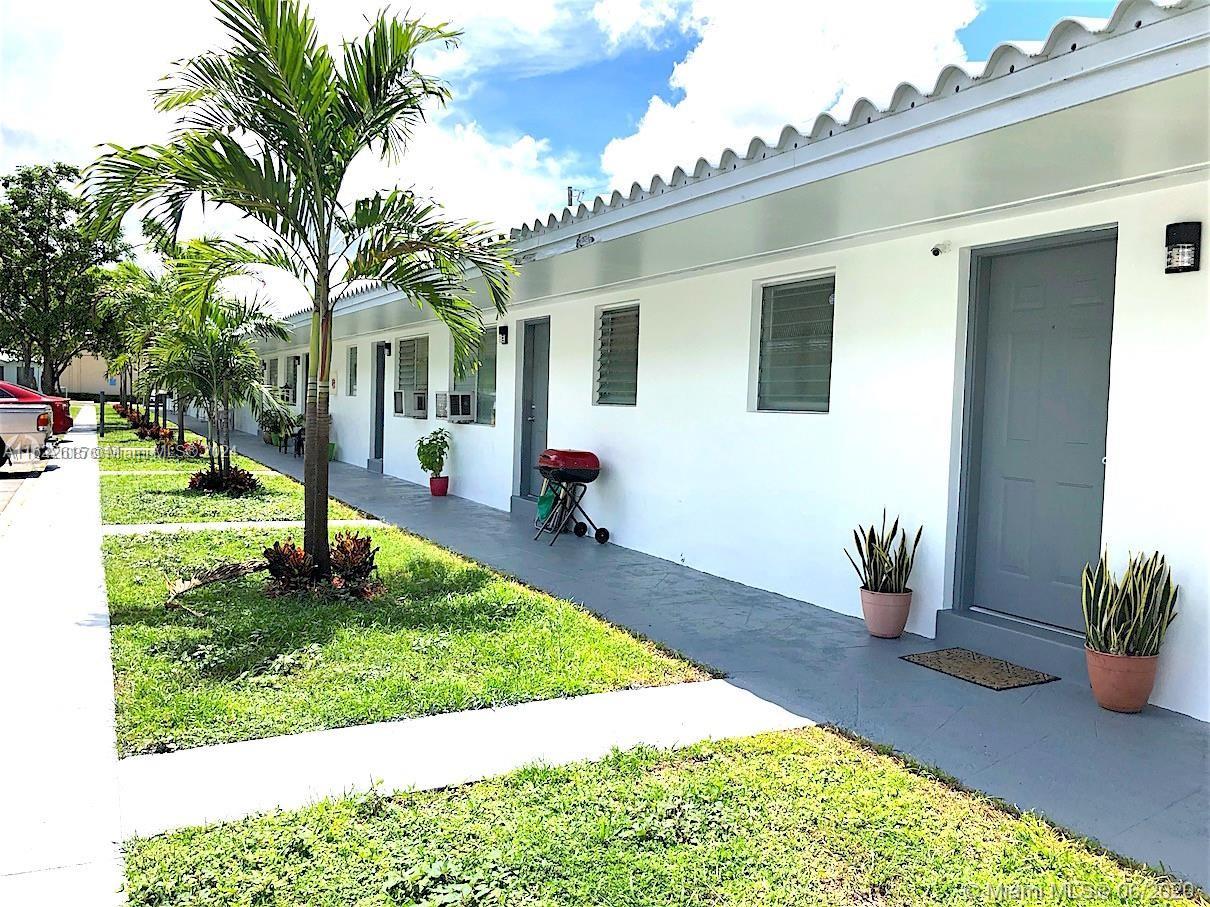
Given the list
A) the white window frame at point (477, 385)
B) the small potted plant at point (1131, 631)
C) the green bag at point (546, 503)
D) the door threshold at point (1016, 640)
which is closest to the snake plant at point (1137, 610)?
the small potted plant at point (1131, 631)

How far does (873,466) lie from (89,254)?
86.8ft

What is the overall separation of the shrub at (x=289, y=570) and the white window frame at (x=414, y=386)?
708 cm

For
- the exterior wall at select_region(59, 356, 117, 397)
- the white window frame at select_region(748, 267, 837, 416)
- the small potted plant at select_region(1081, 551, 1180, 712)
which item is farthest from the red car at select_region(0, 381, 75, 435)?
the exterior wall at select_region(59, 356, 117, 397)

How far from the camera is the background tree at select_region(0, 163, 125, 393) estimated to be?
24906 millimetres

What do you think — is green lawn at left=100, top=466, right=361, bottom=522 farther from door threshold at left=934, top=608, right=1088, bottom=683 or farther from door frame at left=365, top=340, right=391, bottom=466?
door threshold at left=934, top=608, right=1088, bottom=683

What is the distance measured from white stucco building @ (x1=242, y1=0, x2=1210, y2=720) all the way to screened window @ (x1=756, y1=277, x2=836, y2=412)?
0.8 inches

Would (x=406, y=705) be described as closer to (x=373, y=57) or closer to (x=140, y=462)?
(x=373, y=57)

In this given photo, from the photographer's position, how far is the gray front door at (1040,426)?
483 cm

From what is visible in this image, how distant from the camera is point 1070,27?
3.08m

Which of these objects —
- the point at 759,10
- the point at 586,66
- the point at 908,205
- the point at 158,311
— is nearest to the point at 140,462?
the point at 158,311

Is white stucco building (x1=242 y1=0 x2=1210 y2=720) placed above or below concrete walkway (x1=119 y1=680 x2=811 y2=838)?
above

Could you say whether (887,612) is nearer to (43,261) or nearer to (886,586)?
(886,586)

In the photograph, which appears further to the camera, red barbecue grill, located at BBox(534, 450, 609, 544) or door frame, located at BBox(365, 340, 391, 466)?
door frame, located at BBox(365, 340, 391, 466)

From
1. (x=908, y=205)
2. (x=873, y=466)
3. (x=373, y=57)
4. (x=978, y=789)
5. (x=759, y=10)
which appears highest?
(x=759, y=10)
